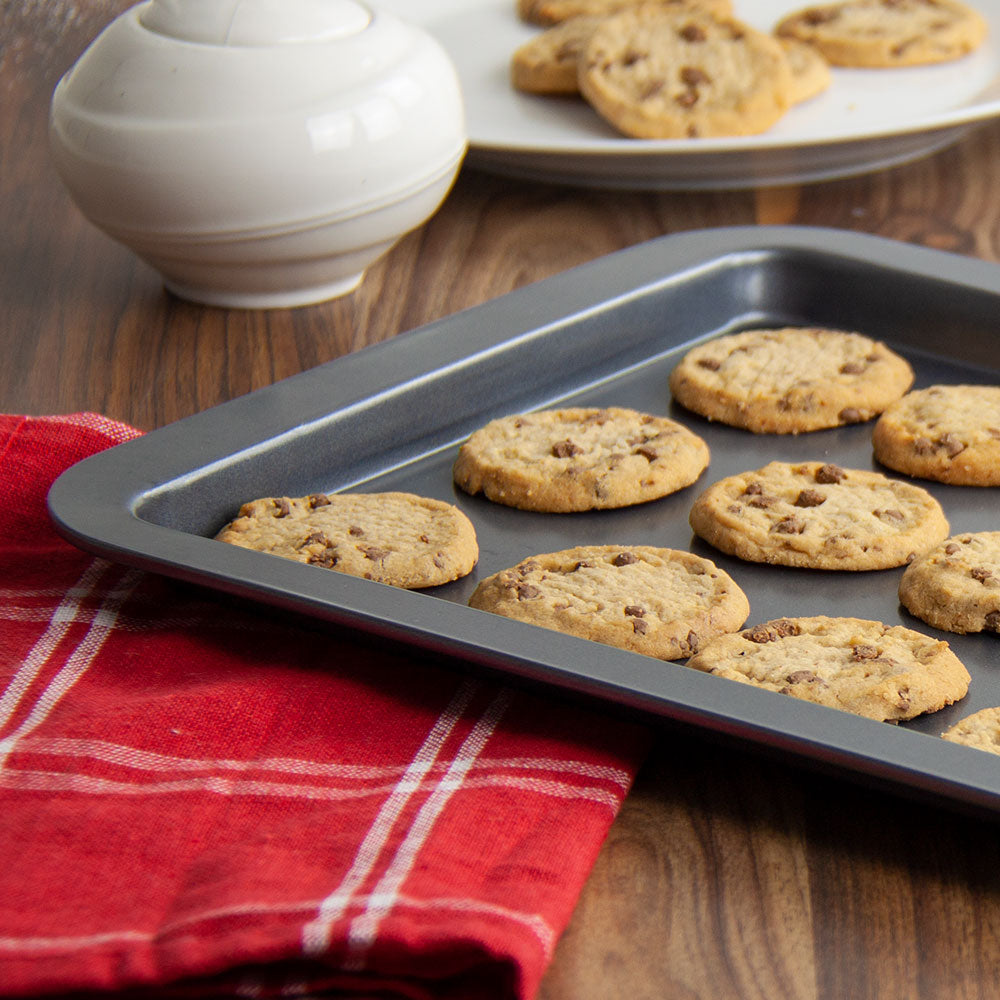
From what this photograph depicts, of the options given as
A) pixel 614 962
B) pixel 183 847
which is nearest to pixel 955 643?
pixel 614 962

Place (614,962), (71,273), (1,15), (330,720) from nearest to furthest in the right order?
(614,962) → (330,720) → (71,273) → (1,15)

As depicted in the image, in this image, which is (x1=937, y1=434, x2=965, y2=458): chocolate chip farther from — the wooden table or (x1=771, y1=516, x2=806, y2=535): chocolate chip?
the wooden table

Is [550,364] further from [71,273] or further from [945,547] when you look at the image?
[71,273]

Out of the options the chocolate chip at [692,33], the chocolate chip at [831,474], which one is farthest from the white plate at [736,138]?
the chocolate chip at [831,474]

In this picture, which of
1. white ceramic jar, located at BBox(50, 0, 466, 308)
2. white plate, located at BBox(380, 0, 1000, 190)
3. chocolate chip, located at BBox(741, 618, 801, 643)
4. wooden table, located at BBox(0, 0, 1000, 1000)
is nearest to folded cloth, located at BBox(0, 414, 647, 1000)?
wooden table, located at BBox(0, 0, 1000, 1000)

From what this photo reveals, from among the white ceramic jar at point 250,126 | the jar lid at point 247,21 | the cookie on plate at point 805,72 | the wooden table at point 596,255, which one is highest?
the jar lid at point 247,21

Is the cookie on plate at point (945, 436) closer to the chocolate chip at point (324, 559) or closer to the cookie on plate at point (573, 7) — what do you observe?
the chocolate chip at point (324, 559)
